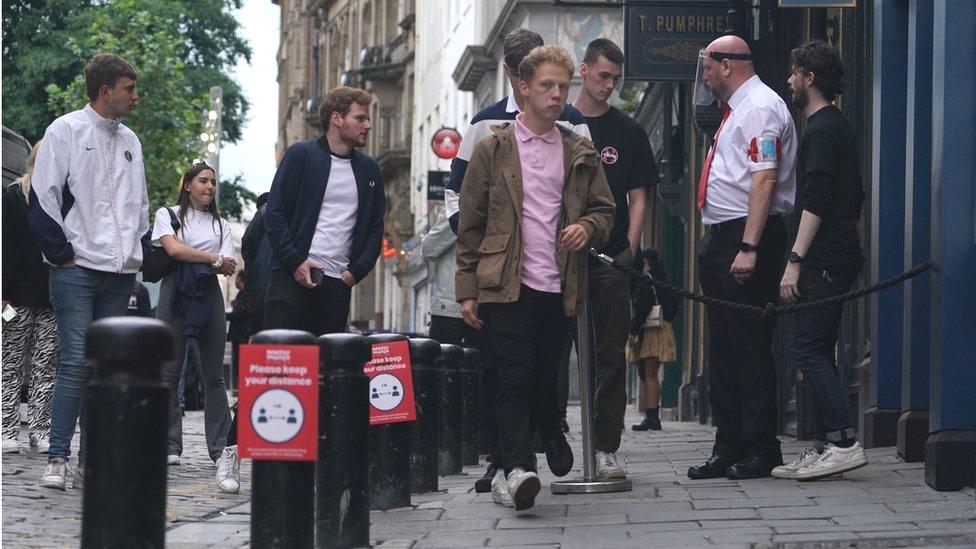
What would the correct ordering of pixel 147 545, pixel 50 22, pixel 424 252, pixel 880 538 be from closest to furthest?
pixel 147 545 < pixel 880 538 < pixel 424 252 < pixel 50 22

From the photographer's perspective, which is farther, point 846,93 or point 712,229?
point 846,93

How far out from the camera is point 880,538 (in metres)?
6.38

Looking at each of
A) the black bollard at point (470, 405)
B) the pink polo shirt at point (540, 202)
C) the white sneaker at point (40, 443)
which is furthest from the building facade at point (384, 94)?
the pink polo shirt at point (540, 202)

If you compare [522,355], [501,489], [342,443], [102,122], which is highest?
[102,122]

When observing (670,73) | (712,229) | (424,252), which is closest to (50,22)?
(670,73)

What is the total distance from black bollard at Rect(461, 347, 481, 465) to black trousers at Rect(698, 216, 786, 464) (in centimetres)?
250

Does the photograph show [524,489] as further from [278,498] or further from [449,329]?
[449,329]

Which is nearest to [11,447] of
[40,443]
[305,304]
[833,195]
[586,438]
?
[40,443]

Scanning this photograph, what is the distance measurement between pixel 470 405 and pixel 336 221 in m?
2.60

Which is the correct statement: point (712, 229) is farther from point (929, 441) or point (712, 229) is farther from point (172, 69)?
point (172, 69)

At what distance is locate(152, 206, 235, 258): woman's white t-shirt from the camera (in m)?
10.9

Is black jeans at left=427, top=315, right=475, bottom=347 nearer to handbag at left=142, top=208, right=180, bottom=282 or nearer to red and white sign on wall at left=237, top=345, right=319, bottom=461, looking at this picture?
handbag at left=142, top=208, right=180, bottom=282

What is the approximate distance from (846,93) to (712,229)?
12.7 ft

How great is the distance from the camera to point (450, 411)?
1055 cm
